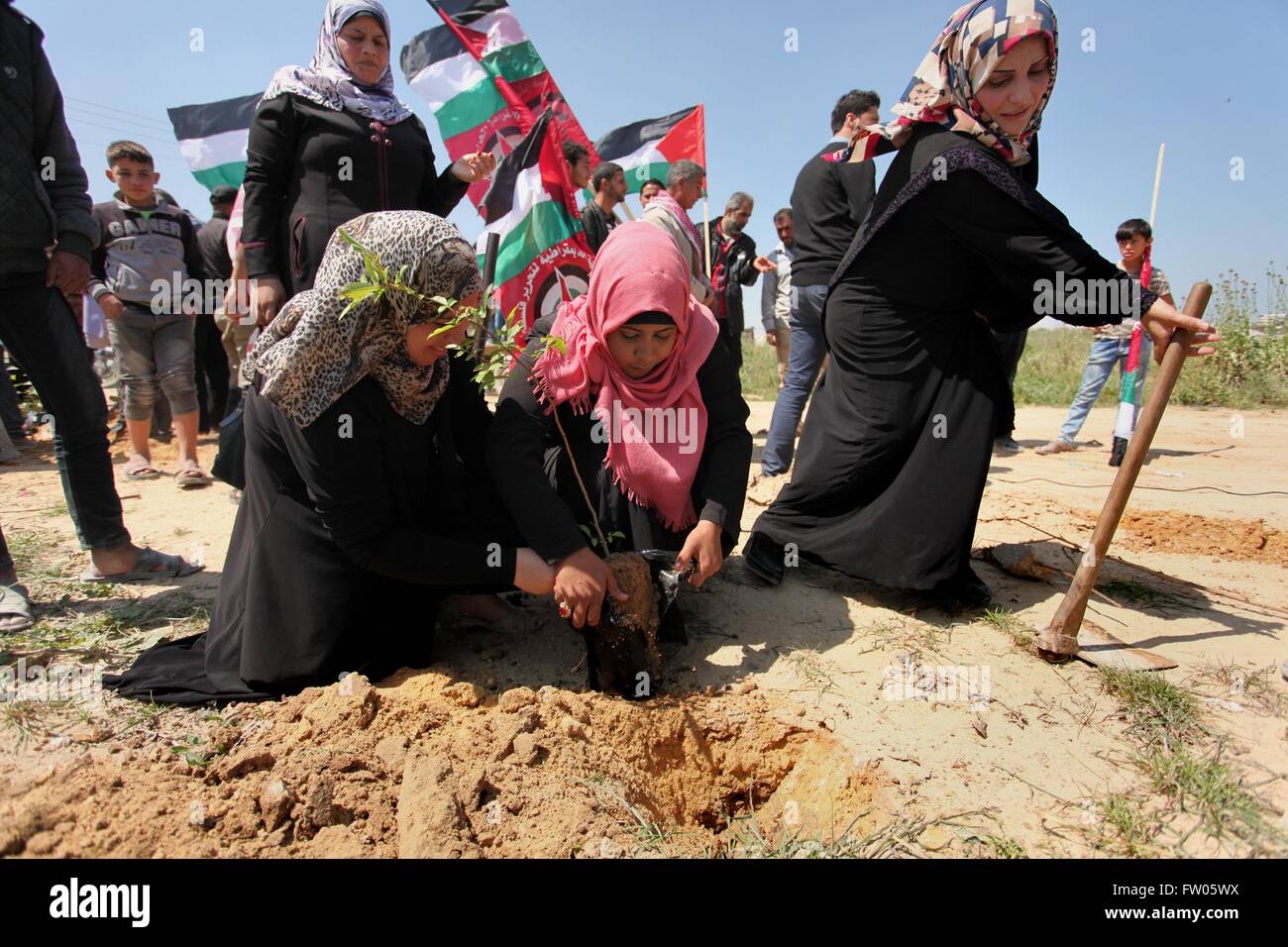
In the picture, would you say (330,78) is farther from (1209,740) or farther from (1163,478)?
(1163,478)

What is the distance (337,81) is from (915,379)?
8.39 ft

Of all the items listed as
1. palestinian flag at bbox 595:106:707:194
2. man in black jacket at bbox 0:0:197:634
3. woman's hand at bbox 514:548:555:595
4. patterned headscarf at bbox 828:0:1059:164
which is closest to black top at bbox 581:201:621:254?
palestinian flag at bbox 595:106:707:194

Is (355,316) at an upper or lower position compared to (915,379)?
upper

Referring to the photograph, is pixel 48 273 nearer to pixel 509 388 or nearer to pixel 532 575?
pixel 509 388

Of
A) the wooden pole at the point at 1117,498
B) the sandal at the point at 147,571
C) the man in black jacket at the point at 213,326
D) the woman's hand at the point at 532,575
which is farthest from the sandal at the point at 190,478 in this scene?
the wooden pole at the point at 1117,498

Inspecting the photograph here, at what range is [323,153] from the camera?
2904 millimetres

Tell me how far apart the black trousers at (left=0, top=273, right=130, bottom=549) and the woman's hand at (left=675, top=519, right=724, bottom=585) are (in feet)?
7.48

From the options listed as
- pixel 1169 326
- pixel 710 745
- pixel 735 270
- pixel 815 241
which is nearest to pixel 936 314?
pixel 1169 326

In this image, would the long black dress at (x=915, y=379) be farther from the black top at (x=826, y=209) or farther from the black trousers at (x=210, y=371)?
the black trousers at (x=210, y=371)

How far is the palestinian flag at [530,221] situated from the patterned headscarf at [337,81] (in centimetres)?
232

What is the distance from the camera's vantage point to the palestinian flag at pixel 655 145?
641cm

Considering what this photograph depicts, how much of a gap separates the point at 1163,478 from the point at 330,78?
5.43 metres

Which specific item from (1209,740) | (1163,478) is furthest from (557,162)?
(1209,740)

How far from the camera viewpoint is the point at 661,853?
1.54 m
